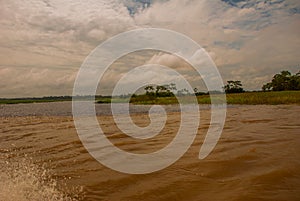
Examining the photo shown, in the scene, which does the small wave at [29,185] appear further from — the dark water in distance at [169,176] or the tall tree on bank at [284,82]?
the tall tree on bank at [284,82]

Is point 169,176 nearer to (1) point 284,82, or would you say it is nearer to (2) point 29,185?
(2) point 29,185

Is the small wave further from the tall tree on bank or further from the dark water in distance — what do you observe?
the tall tree on bank

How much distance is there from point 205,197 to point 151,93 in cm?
7516

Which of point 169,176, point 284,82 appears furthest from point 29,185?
point 284,82

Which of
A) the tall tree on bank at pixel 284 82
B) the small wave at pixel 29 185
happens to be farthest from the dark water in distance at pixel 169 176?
the tall tree on bank at pixel 284 82

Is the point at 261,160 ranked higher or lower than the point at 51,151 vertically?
higher

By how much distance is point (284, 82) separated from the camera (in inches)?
2687

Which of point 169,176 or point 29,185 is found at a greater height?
point 169,176

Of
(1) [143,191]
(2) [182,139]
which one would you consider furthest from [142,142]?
(1) [143,191]

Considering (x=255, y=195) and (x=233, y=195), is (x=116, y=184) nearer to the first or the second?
(x=233, y=195)

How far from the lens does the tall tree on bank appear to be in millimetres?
65750

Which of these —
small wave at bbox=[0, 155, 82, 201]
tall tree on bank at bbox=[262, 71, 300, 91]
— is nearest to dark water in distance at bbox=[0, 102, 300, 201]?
small wave at bbox=[0, 155, 82, 201]

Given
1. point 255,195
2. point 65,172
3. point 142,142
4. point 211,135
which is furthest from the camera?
point 211,135

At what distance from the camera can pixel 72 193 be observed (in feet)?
14.6
